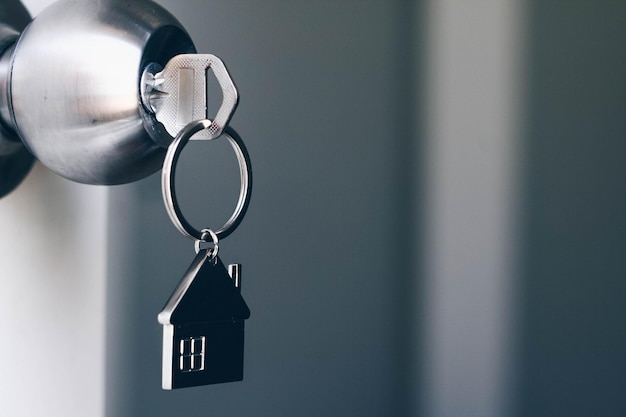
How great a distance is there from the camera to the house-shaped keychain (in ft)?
1.26

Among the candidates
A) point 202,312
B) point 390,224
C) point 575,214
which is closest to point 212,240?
point 202,312

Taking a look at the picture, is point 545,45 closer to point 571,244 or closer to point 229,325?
point 571,244

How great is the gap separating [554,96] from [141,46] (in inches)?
24.1

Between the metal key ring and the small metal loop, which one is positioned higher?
the metal key ring

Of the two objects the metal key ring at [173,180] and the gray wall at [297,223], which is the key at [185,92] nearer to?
the metal key ring at [173,180]

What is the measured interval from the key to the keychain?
11 millimetres

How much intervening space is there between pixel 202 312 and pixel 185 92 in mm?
107

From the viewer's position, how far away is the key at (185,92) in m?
0.37

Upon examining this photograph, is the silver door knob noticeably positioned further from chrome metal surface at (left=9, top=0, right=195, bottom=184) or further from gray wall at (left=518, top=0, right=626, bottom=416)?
gray wall at (left=518, top=0, right=626, bottom=416)

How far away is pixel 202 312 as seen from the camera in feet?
1.29

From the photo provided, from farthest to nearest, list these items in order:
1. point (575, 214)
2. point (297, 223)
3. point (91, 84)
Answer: point (575, 214) < point (297, 223) < point (91, 84)

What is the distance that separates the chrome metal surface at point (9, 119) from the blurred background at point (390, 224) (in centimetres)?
4

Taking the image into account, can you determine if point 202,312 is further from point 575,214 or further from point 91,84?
point 575,214

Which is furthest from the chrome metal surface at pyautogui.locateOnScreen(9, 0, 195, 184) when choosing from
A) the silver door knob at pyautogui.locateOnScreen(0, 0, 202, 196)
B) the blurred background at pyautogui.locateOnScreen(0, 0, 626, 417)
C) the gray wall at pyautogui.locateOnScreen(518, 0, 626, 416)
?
the gray wall at pyautogui.locateOnScreen(518, 0, 626, 416)
